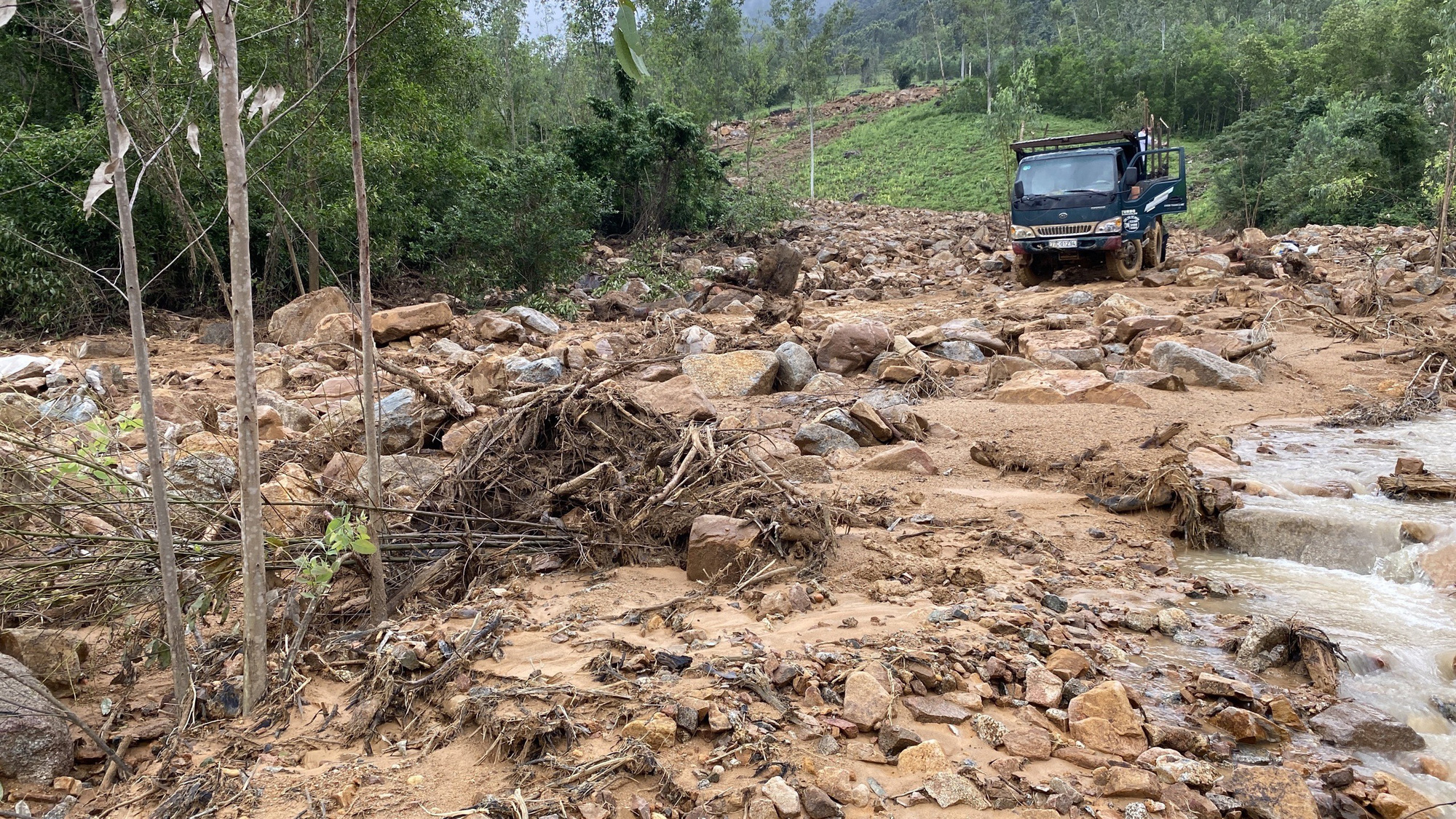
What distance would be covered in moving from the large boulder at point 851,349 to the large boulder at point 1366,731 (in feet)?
21.9

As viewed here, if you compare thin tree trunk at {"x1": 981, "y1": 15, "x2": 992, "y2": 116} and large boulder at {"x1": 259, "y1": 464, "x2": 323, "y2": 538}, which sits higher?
thin tree trunk at {"x1": 981, "y1": 15, "x2": 992, "y2": 116}

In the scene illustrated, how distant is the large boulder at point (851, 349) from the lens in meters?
9.49

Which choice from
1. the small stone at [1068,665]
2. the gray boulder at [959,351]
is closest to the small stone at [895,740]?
the small stone at [1068,665]

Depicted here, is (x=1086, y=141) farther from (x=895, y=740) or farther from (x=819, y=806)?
(x=819, y=806)

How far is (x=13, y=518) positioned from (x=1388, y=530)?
621 cm

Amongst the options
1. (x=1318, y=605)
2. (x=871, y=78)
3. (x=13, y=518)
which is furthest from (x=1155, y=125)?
(x=871, y=78)

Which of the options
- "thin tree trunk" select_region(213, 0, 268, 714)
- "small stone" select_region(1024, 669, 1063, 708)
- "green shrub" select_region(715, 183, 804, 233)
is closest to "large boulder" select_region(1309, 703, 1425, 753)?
"small stone" select_region(1024, 669, 1063, 708)

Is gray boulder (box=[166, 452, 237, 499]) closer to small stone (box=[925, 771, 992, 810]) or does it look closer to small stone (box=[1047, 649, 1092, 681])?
small stone (box=[925, 771, 992, 810])

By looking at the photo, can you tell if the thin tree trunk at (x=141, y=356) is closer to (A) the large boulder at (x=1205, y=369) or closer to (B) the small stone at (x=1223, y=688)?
(B) the small stone at (x=1223, y=688)

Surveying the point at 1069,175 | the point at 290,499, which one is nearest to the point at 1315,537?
the point at 290,499

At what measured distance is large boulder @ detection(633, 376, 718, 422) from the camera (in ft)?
19.7

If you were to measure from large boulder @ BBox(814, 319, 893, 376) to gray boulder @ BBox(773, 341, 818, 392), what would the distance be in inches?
Result: 10.3

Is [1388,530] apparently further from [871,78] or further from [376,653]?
[871,78]

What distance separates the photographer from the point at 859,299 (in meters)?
15.1
